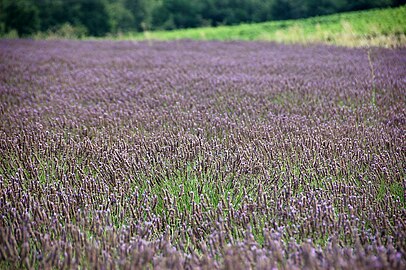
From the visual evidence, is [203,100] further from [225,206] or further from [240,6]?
[240,6]

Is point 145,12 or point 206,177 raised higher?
point 145,12

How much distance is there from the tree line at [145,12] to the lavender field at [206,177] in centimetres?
1747

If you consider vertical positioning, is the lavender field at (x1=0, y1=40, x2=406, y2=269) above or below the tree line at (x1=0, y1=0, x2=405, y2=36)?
below

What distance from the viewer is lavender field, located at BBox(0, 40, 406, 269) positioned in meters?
1.50

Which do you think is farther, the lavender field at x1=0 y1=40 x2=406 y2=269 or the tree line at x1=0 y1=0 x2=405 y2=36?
the tree line at x1=0 y1=0 x2=405 y2=36

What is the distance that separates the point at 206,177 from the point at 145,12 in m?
26.1

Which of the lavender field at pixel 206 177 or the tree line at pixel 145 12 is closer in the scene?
the lavender field at pixel 206 177

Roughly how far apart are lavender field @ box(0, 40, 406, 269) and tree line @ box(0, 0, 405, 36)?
57.3 ft

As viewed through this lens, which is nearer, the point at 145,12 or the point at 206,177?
the point at 206,177

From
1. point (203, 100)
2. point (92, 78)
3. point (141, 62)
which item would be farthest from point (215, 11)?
point (203, 100)

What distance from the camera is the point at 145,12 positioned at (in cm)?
2695

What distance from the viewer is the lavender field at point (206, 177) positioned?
4.91ft

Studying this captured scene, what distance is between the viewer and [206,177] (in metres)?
2.36

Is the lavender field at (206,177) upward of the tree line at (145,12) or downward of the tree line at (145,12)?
downward
